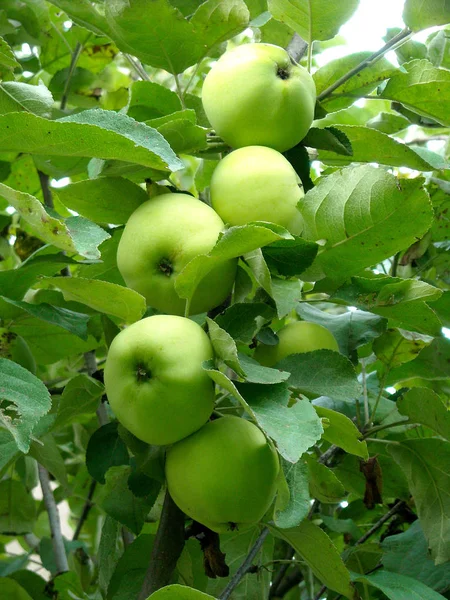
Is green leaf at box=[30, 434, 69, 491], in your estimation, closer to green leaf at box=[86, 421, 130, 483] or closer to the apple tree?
the apple tree

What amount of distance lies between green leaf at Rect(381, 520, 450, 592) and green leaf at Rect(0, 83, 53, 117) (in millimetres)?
756

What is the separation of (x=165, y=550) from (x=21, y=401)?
218 mm

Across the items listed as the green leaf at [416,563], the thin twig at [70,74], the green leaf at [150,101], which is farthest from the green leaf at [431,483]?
the thin twig at [70,74]

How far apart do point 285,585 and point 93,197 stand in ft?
2.66

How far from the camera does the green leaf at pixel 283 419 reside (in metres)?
0.62

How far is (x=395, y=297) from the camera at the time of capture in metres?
0.84

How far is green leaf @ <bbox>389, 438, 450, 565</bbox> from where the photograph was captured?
3.09 ft

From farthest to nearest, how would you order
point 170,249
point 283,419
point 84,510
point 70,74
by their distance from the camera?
point 84,510
point 70,74
point 170,249
point 283,419

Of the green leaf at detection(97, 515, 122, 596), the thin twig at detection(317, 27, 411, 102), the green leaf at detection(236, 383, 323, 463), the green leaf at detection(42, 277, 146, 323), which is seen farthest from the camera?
Answer: the green leaf at detection(97, 515, 122, 596)

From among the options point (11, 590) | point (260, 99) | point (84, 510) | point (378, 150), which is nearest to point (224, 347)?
point (260, 99)

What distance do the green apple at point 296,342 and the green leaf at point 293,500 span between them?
6.3 inches

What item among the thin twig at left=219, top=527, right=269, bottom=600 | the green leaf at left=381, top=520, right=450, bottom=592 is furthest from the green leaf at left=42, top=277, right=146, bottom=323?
the green leaf at left=381, top=520, right=450, bottom=592

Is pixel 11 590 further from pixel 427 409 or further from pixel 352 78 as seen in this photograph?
pixel 352 78

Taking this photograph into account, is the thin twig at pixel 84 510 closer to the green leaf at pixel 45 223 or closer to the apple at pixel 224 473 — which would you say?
the apple at pixel 224 473
